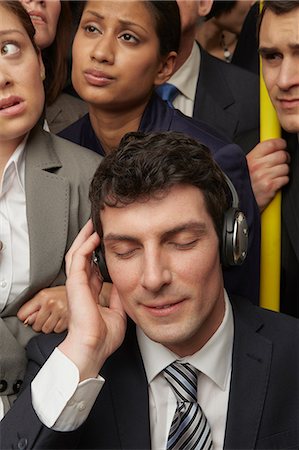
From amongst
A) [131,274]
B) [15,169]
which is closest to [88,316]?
[131,274]

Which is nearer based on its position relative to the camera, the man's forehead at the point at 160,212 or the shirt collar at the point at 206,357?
the man's forehead at the point at 160,212

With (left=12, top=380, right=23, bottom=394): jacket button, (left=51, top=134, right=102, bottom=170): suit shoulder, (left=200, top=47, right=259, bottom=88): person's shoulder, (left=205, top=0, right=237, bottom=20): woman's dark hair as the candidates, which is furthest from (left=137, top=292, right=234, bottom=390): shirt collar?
(left=205, top=0, right=237, bottom=20): woman's dark hair

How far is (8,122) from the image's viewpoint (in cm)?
196

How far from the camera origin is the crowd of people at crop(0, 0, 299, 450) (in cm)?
179

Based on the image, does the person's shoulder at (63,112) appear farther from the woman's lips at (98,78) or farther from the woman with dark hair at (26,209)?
the woman with dark hair at (26,209)

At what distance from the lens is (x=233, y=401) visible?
73.1 inches

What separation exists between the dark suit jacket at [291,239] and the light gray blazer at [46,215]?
53 cm

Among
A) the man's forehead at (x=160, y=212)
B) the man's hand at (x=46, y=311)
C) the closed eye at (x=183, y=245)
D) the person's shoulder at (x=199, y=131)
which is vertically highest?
the man's forehead at (x=160, y=212)

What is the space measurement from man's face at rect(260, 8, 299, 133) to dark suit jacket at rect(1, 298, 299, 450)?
21.2 inches

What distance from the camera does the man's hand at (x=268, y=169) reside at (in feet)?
7.71

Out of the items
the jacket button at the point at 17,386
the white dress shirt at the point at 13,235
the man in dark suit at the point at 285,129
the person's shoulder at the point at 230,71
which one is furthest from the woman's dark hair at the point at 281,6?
the jacket button at the point at 17,386

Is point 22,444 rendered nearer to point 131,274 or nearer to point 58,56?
point 131,274

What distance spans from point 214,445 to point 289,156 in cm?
82

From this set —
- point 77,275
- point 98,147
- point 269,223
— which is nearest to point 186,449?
point 77,275
